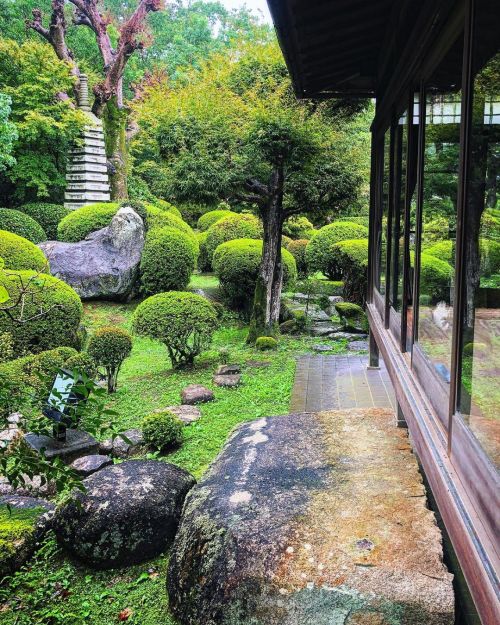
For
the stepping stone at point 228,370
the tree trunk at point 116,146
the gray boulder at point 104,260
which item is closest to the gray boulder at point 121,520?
the stepping stone at point 228,370

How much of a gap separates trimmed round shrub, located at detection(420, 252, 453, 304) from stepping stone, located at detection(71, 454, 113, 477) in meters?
3.56

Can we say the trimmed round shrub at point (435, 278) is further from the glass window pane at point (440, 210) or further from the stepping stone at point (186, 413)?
the stepping stone at point (186, 413)

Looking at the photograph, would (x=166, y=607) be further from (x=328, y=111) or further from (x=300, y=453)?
(x=328, y=111)

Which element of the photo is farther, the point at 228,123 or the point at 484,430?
the point at 228,123

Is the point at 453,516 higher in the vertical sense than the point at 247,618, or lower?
higher

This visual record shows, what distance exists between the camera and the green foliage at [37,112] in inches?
659

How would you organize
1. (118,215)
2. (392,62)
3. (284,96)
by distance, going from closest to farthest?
(392,62) < (284,96) < (118,215)

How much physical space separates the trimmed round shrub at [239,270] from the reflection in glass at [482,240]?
9539 mm

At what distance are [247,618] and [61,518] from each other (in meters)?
1.99

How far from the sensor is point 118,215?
14352 millimetres

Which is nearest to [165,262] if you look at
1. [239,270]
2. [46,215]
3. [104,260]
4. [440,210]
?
[104,260]

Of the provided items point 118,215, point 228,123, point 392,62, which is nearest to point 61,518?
point 392,62

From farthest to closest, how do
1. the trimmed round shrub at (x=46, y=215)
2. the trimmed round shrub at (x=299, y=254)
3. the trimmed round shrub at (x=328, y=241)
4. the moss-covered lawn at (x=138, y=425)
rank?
the trimmed round shrub at (x=46, y=215), the trimmed round shrub at (x=299, y=254), the trimmed round shrub at (x=328, y=241), the moss-covered lawn at (x=138, y=425)

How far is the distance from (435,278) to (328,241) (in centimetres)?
1123
